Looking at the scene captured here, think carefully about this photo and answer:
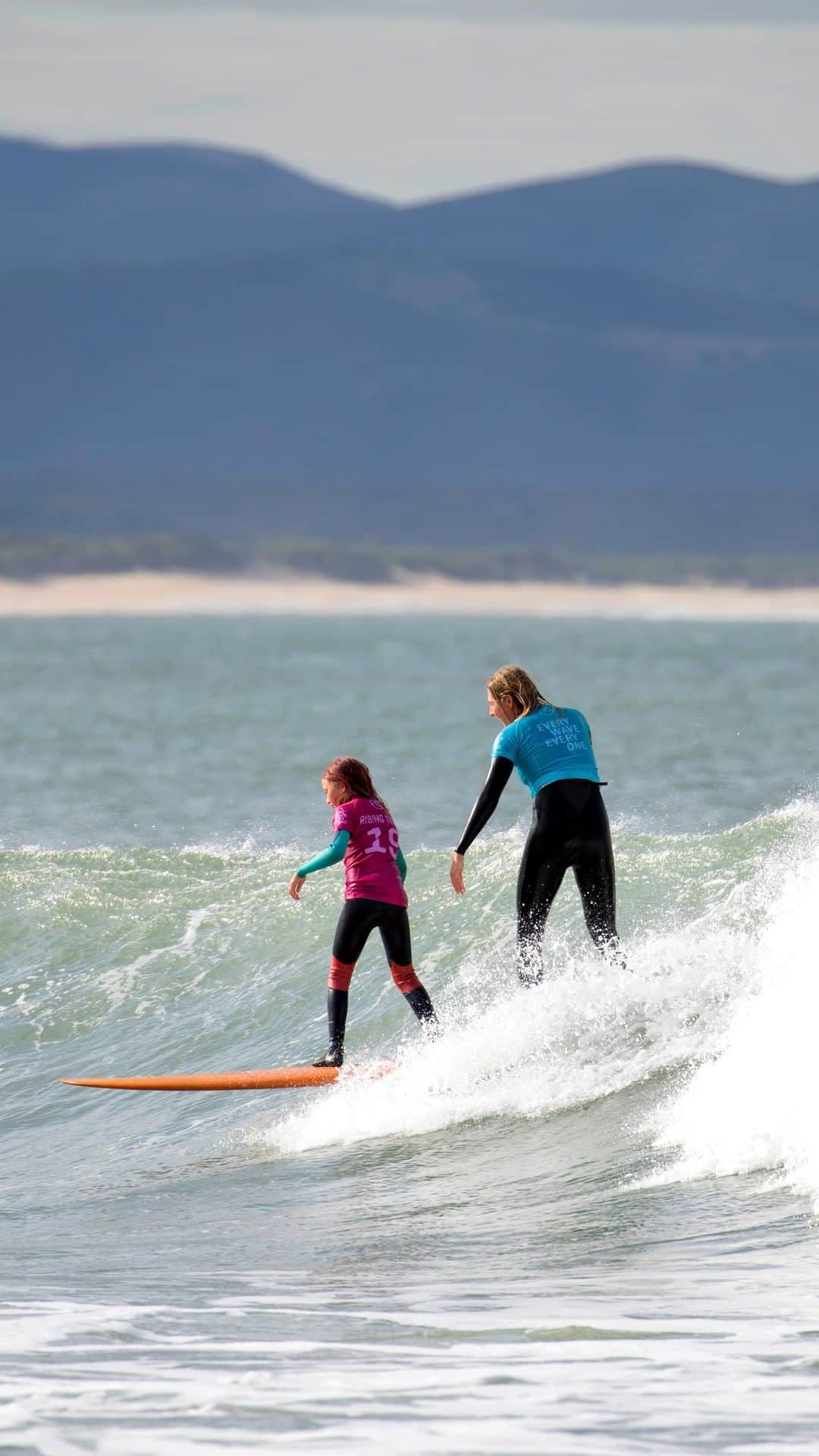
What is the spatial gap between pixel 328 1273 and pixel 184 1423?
1.63 m

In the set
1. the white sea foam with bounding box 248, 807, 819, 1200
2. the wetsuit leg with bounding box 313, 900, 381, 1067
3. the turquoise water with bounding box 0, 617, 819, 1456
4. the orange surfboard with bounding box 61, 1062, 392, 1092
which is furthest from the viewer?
the orange surfboard with bounding box 61, 1062, 392, 1092

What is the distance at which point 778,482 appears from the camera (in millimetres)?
194625

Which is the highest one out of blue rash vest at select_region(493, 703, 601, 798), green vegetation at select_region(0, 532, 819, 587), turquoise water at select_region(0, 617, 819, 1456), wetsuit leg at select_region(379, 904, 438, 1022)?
green vegetation at select_region(0, 532, 819, 587)

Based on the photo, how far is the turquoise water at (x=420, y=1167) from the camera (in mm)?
5457

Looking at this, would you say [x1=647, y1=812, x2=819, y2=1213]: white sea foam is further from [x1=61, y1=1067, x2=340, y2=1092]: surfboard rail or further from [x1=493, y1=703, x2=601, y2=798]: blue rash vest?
[x1=61, y1=1067, x2=340, y2=1092]: surfboard rail

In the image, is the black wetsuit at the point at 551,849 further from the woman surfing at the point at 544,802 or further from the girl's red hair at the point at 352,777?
the girl's red hair at the point at 352,777

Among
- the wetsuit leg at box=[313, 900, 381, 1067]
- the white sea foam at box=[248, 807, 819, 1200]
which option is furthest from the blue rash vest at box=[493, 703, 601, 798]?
the white sea foam at box=[248, 807, 819, 1200]

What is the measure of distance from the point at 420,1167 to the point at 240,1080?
1404mm

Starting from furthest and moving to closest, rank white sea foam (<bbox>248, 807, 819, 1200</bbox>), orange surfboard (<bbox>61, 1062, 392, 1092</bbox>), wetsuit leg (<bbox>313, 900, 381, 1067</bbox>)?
orange surfboard (<bbox>61, 1062, 392, 1092</bbox>)
wetsuit leg (<bbox>313, 900, 381, 1067</bbox>)
white sea foam (<bbox>248, 807, 819, 1200</bbox>)

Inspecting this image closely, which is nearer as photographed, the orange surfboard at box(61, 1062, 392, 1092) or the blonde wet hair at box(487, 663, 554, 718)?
the blonde wet hair at box(487, 663, 554, 718)

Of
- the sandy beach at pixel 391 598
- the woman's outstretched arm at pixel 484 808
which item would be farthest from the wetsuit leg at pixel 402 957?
the sandy beach at pixel 391 598

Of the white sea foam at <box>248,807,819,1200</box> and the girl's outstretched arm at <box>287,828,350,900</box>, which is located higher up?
the girl's outstretched arm at <box>287,828,350,900</box>

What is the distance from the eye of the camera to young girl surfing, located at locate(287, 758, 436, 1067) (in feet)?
29.2

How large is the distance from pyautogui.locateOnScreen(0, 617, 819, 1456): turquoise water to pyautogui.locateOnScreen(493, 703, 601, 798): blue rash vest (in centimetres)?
Result: 99
